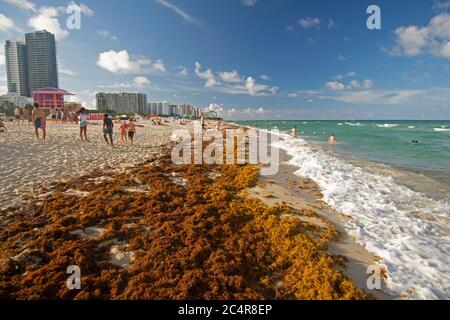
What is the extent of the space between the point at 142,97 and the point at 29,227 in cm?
15080

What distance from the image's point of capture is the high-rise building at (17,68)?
353 feet

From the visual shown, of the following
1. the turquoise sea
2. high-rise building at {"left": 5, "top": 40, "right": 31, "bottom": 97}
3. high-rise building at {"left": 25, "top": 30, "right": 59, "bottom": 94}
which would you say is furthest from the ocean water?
high-rise building at {"left": 5, "top": 40, "right": 31, "bottom": 97}

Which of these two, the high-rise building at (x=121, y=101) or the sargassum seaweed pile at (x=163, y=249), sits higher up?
the high-rise building at (x=121, y=101)

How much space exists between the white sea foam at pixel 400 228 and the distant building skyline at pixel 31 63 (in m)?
121

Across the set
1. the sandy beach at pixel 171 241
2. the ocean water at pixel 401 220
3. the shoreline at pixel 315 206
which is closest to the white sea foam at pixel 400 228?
the ocean water at pixel 401 220

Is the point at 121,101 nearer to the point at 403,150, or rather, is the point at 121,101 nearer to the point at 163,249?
the point at 403,150

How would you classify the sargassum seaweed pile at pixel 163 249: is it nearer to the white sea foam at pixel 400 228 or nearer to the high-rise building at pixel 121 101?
the white sea foam at pixel 400 228

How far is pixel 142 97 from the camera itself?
5502 inches

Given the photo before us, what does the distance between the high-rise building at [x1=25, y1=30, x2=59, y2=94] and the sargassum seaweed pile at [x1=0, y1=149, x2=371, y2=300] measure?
398ft

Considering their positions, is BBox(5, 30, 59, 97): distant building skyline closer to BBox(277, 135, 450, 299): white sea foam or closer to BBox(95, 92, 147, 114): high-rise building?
BBox(95, 92, 147, 114): high-rise building

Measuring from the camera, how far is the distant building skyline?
9461 cm
